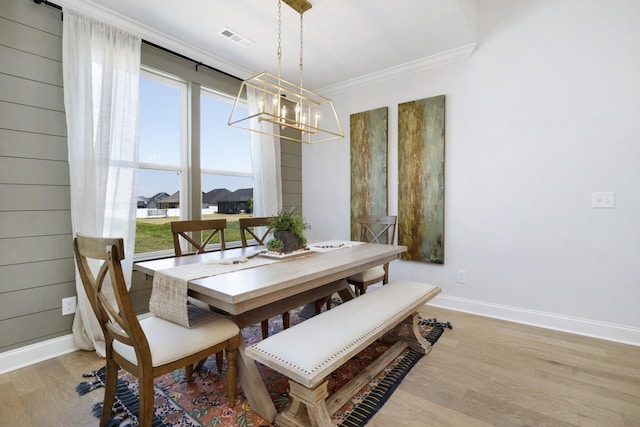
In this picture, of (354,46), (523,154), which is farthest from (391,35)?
(523,154)

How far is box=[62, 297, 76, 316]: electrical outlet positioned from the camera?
2.30 m

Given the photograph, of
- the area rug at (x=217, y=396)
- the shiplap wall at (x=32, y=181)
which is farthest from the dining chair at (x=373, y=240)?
the shiplap wall at (x=32, y=181)

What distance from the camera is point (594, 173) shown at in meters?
2.50

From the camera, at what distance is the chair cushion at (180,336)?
1373 mm

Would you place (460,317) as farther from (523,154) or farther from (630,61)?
(630,61)

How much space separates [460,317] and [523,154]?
1624 millimetres

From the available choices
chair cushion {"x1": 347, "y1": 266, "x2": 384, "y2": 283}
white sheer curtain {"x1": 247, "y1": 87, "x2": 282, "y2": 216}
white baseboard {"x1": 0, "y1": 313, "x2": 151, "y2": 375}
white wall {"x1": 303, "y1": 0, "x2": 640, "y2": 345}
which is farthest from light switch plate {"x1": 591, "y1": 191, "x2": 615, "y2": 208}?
white baseboard {"x1": 0, "y1": 313, "x2": 151, "y2": 375}

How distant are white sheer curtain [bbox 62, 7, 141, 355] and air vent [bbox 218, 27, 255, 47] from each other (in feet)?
2.33

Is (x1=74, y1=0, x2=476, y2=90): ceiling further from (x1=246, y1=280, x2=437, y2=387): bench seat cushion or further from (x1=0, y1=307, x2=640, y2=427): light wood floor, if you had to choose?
(x1=0, y1=307, x2=640, y2=427): light wood floor

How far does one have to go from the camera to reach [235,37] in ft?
9.23

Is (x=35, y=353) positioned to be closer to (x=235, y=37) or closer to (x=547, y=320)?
(x=235, y=37)

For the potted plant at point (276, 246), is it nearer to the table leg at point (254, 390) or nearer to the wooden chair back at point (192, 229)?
the wooden chair back at point (192, 229)

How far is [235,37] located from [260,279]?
2327 millimetres

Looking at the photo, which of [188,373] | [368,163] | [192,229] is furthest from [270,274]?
[368,163]
